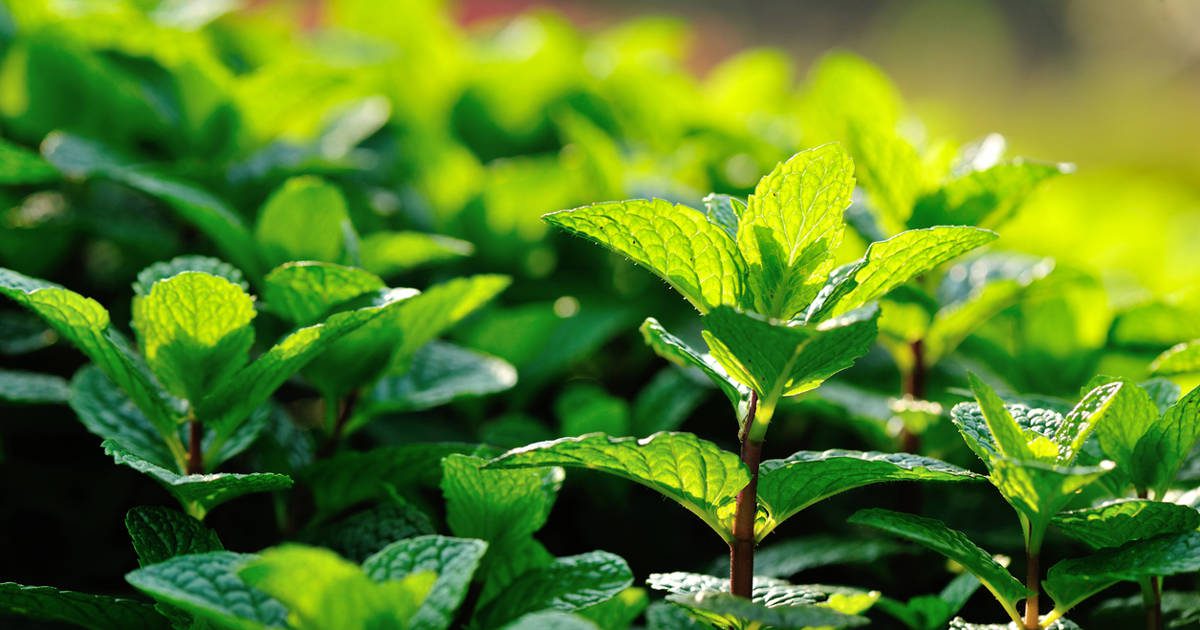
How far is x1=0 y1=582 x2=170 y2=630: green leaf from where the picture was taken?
0.83m

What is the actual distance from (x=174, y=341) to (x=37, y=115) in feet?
2.59

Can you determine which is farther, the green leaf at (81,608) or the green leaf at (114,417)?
the green leaf at (114,417)

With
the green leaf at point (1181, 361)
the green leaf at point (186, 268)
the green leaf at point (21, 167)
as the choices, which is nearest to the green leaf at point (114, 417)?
the green leaf at point (186, 268)

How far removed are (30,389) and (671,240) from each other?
713 mm

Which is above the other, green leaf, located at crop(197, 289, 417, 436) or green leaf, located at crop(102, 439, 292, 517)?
green leaf, located at crop(197, 289, 417, 436)

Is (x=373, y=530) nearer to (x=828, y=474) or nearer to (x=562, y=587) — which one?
(x=562, y=587)

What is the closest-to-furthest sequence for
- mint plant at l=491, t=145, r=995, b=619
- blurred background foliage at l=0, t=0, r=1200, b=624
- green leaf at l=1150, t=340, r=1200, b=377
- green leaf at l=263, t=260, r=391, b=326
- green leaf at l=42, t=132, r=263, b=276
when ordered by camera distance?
1. mint plant at l=491, t=145, r=995, b=619
2. green leaf at l=263, t=260, r=391, b=326
3. green leaf at l=1150, t=340, r=1200, b=377
4. green leaf at l=42, t=132, r=263, b=276
5. blurred background foliage at l=0, t=0, r=1200, b=624

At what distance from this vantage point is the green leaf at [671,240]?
799 millimetres

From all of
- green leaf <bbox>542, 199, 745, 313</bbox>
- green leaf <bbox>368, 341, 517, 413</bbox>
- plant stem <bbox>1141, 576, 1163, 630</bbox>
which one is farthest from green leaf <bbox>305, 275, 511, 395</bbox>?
plant stem <bbox>1141, 576, 1163, 630</bbox>

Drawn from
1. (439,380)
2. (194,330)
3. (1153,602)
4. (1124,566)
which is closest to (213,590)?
(194,330)

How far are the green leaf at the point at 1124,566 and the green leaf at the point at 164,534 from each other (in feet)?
2.33

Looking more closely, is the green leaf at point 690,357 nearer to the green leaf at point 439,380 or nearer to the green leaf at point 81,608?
the green leaf at point 439,380

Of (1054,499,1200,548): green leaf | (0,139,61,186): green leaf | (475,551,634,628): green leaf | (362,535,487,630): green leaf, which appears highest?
(0,139,61,186): green leaf

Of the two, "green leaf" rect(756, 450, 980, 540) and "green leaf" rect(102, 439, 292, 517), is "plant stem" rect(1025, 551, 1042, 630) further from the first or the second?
"green leaf" rect(102, 439, 292, 517)
